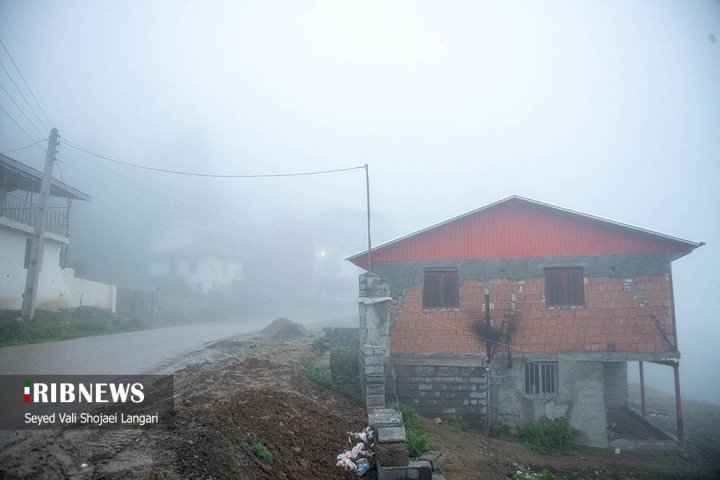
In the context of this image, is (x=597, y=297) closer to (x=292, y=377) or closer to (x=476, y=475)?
(x=476, y=475)

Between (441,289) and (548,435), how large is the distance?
246 inches

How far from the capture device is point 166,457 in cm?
559

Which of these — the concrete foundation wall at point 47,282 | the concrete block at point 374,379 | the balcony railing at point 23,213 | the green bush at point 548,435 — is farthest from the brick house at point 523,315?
the balcony railing at point 23,213

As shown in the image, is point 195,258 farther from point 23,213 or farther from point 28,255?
point 28,255

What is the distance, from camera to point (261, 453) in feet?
22.2

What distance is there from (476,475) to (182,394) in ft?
23.5

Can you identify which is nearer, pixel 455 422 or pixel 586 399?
pixel 455 422

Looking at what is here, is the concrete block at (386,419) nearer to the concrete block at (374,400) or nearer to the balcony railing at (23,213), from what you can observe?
the concrete block at (374,400)

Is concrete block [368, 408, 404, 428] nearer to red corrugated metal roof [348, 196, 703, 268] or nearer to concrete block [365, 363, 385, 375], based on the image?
concrete block [365, 363, 385, 375]

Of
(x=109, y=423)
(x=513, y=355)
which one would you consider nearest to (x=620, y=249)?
(x=513, y=355)

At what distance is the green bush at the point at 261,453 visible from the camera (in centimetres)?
673

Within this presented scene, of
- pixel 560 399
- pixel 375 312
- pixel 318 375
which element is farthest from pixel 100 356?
pixel 560 399

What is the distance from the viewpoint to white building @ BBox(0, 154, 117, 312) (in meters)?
20.5

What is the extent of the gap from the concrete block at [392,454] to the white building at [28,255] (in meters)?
22.0
